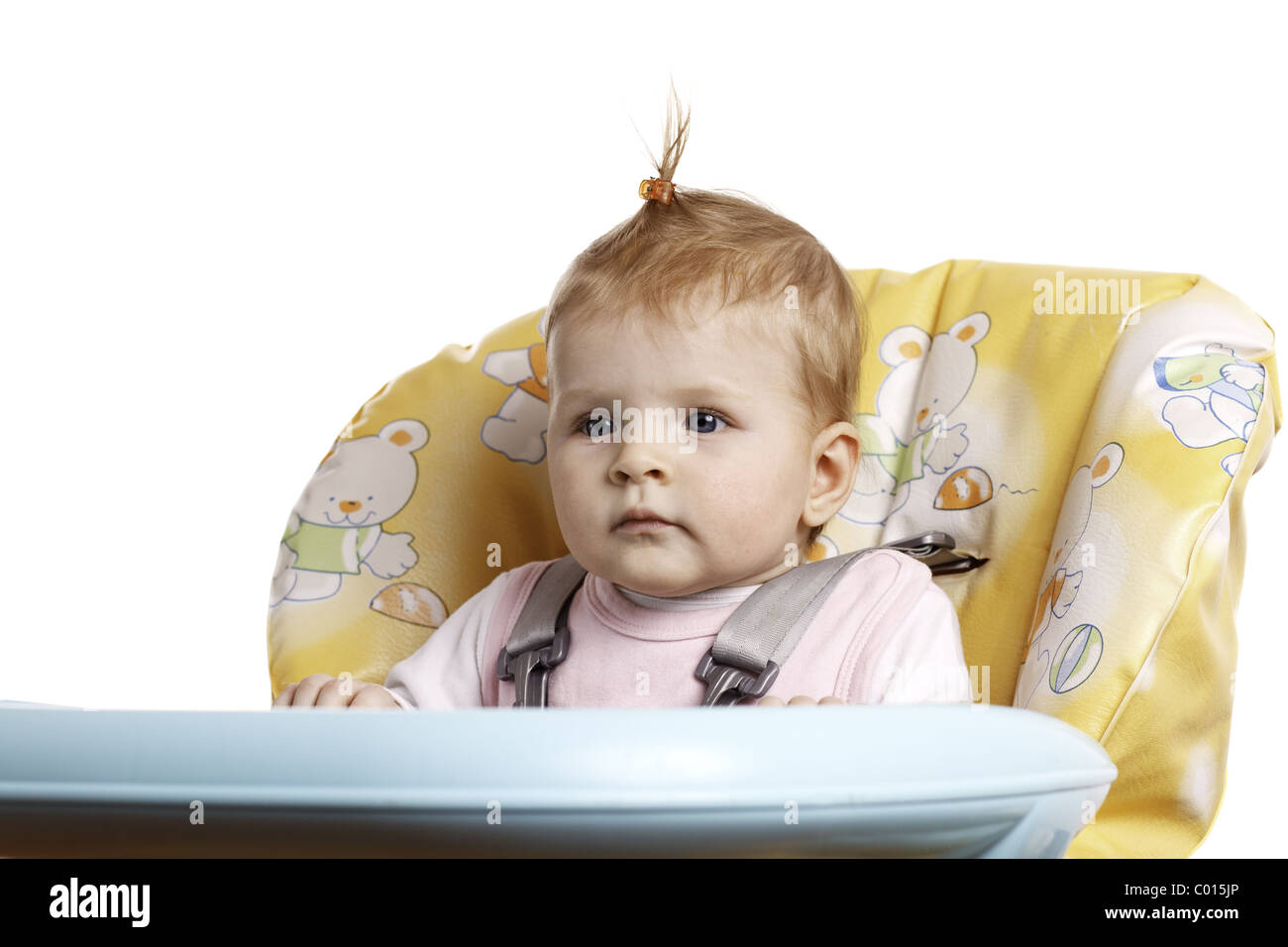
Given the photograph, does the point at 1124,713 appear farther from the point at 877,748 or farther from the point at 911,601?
the point at 877,748

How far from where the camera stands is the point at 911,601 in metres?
1.24

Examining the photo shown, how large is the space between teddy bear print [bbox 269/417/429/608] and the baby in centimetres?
21

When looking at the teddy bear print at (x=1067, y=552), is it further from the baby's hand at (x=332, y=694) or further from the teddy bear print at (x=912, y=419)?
the baby's hand at (x=332, y=694)

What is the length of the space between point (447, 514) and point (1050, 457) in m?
0.62

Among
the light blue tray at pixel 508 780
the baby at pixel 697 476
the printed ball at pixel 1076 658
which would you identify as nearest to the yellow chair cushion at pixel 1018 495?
the printed ball at pixel 1076 658

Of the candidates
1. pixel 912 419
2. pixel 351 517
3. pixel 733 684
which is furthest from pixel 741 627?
pixel 351 517

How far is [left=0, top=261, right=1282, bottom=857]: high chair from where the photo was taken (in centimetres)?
78

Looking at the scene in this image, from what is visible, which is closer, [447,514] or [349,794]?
[349,794]

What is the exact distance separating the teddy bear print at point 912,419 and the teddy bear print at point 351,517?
0.47 m

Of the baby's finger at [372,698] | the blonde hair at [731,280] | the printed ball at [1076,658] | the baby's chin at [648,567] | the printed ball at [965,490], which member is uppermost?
the blonde hair at [731,280]

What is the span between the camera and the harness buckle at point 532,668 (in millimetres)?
1287

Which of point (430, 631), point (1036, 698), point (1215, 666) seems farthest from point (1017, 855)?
point (430, 631)

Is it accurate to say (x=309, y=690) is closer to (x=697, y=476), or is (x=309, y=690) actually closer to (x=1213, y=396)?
(x=697, y=476)
